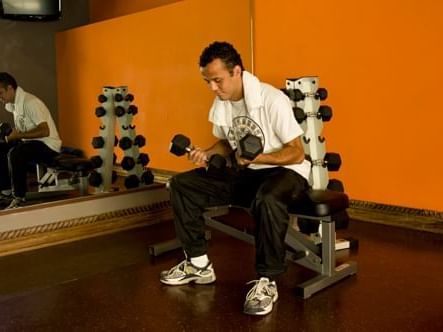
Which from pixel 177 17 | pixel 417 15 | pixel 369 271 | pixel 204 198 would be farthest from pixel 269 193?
pixel 177 17

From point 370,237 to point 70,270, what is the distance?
1704 millimetres

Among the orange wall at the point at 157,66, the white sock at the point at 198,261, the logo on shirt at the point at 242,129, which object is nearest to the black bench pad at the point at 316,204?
the logo on shirt at the point at 242,129

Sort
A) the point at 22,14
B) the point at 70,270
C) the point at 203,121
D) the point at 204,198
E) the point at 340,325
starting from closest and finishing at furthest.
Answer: the point at 340,325 → the point at 204,198 → the point at 70,270 → the point at 22,14 → the point at 203,121

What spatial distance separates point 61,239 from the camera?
124 inches

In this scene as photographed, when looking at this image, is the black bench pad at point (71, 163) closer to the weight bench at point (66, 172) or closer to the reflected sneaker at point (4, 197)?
the weight bench at point (66, 172)

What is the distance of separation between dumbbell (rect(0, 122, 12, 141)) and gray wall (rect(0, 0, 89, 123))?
34 millimetres

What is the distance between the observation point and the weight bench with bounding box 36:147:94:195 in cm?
321

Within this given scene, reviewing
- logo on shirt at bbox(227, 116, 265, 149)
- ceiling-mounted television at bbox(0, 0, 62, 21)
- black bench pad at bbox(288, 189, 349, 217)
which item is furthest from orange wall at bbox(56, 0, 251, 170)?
black bench pad at bbox(288, 189, 349, 217)

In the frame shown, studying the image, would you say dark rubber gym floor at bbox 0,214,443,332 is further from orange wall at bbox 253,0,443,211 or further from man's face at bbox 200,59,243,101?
man's face at bbox 200,59,243,101

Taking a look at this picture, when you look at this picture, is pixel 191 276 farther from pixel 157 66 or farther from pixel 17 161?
pixel 157 66

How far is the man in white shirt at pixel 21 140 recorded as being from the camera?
308cm

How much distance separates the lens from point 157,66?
3512 mm

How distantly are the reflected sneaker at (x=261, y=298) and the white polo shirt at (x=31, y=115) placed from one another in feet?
5.83

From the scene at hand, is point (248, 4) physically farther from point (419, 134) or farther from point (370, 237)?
point (370, 237)
